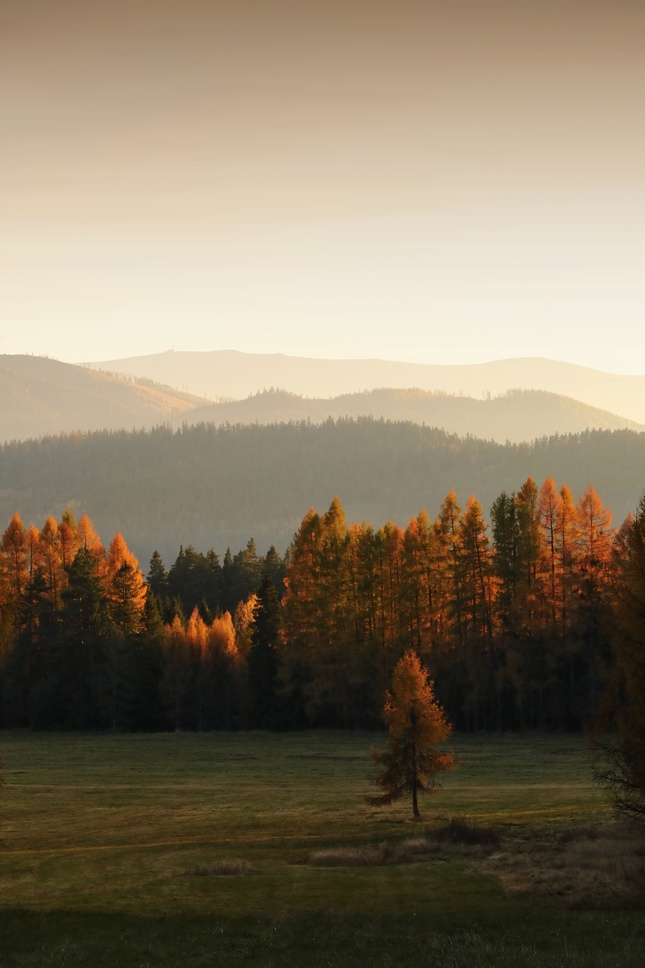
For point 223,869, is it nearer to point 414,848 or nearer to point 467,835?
point 414,848

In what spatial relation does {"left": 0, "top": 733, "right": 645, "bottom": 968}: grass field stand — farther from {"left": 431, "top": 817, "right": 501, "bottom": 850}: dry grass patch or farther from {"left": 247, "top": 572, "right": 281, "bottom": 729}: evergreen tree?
{"left": 247, "top": 572, "right": 281, "bottom": 729}: evergreen tree

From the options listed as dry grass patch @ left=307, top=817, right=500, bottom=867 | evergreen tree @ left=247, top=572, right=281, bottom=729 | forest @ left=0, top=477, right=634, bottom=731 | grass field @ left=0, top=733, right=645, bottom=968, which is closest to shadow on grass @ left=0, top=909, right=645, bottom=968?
grass field @ left=0, top=733, right=645, bottom=968

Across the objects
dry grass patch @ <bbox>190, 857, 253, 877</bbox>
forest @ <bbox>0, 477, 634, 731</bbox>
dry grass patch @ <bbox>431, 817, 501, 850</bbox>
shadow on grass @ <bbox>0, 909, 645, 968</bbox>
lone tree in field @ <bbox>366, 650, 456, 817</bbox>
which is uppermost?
forest @ <bbox>0, 477, 634, 731</bbox>

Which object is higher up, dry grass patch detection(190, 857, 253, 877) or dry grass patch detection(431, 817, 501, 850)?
dry grass patch detection(431, 817, 501, 850)

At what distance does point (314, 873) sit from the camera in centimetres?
3597

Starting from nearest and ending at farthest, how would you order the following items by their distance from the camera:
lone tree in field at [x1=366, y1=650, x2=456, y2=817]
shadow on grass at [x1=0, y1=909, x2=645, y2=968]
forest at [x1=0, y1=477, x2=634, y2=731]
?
shadow on grass at [x1=0, y1=909, x2=645, y2=968] < lone tree in field at [x1=366, y1=650, x2=456, y2=817] < forest at [x1=0, y1=477, x2=634, y2=731]

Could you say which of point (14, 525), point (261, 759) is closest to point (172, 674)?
point (14, 525)

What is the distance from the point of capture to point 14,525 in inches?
4018

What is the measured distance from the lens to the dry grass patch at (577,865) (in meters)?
32.0

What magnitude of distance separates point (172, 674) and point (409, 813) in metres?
51.3

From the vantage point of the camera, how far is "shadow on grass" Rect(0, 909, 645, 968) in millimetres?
26781

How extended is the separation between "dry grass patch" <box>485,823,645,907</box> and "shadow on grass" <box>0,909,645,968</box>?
1.79 meters

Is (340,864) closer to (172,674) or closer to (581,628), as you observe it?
(581,628)

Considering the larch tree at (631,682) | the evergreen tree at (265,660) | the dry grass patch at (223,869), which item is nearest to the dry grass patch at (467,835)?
the larch tree at (631,682)
